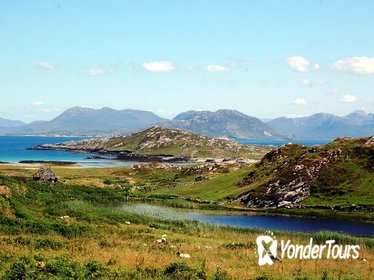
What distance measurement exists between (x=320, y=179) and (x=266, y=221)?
35.0 m

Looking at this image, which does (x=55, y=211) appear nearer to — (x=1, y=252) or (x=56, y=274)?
(x=1, y=252)

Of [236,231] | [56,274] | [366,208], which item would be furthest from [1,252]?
[366,208]

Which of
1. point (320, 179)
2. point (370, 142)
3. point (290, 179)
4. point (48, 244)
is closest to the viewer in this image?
point (48, 244)

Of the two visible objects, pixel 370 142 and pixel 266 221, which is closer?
pixel 266 221

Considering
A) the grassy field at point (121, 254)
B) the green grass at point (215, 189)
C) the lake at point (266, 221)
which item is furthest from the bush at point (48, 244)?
the green grass at point (215, 189)

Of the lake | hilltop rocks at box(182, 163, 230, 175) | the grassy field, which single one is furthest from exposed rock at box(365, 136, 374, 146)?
the grassy field

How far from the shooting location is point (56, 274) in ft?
85.0

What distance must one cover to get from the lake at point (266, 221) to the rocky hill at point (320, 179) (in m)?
16.2

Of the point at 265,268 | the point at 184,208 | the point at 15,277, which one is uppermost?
the point at 15,277

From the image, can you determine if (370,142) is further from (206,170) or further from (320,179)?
(206,170)

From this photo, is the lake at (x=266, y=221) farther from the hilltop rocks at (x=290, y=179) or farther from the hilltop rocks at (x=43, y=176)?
the hilltop rocks at (x=43, y=176)

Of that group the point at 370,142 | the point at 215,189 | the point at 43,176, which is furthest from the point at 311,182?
the point at 43,176

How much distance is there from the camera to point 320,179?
129 m

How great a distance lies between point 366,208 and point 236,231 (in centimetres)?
5206
